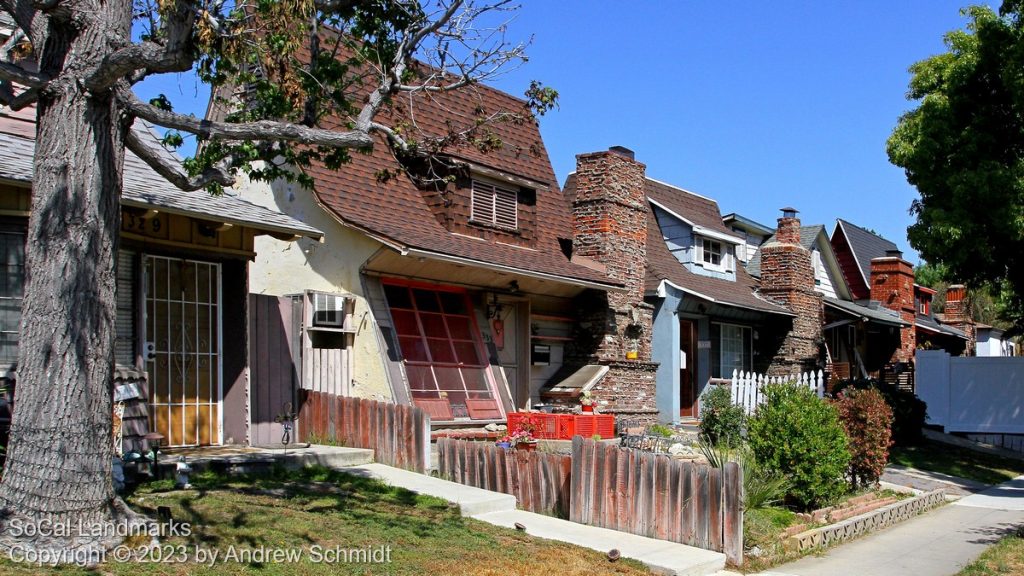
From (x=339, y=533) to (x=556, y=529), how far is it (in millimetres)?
2927

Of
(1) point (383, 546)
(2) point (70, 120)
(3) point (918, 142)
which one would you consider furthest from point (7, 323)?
(3) point (918, 142)

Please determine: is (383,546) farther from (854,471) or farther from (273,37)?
(854,471)

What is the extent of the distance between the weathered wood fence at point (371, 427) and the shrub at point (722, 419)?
654 centimetres

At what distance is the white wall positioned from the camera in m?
22.7

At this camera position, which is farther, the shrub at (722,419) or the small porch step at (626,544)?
the shrub at (722,419)

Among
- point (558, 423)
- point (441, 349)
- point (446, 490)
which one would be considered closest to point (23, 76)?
point (446, 490)

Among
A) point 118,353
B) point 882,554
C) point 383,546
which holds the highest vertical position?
point 118,353

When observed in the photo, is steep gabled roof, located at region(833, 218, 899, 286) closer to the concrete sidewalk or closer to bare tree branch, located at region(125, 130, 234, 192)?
the concrete sidewalk

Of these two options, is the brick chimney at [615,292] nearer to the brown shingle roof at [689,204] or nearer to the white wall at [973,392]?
the brown shingle roof at [689,204]

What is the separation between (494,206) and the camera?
1817cm

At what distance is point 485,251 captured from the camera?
16.9 meters

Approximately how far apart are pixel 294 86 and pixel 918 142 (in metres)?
13.7

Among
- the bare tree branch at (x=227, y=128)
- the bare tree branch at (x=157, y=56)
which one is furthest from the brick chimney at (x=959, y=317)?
the bare tree branch at (x=157, y=56)

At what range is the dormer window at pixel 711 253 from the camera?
24.8 metres
